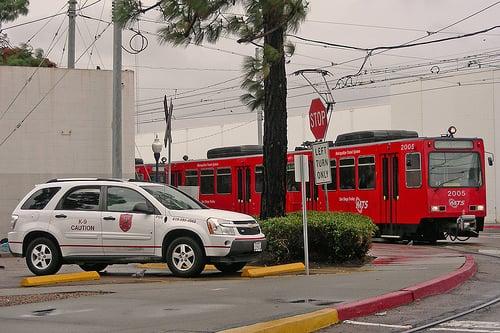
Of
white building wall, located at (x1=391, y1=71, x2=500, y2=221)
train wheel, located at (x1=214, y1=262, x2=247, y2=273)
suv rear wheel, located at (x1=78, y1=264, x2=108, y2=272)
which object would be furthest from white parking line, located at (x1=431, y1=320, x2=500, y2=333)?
white building wall, located at (x1=391, y1=71, x2=500, y2=221)

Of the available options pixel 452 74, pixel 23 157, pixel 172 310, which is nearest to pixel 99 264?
pixel 172 310

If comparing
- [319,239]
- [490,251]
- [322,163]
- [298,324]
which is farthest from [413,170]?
[298,324]

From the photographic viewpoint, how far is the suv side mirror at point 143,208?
14453 millimetres

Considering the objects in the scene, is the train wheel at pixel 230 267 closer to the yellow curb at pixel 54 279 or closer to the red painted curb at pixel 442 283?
the yellow curb at pixel 54 279

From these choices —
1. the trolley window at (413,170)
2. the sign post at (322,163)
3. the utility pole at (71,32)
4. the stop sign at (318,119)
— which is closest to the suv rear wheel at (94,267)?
the sign post at (322,163)

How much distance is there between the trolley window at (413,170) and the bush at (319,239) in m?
8.00

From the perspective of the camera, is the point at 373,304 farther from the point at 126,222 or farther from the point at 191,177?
the point at 191,177

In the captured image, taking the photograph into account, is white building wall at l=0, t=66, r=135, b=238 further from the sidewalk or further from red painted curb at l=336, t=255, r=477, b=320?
red painted curb at l=336, t=255, r=477, b=320

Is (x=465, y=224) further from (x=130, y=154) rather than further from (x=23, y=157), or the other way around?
(x=23, y=157)

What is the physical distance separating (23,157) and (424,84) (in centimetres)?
2543

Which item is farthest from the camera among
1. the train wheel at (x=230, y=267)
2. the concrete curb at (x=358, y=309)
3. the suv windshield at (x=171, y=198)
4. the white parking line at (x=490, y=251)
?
the white parking line at (x=490, y=251)

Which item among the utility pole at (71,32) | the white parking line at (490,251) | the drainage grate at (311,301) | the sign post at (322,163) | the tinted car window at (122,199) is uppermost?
the utility pole at (71,32)

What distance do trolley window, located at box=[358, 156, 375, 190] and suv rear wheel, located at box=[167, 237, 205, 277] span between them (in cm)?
1230

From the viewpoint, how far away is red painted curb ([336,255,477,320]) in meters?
10.1
